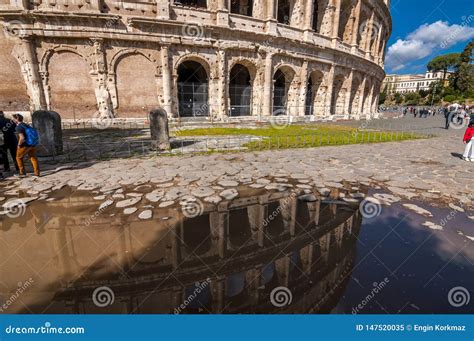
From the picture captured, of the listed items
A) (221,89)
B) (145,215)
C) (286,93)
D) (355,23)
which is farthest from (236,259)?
(355,23)

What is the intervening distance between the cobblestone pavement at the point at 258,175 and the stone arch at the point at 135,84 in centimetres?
1099

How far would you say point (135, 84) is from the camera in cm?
1683

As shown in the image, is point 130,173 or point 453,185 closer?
point 453,185

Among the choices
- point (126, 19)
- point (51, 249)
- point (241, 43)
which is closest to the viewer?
point (51, 249)

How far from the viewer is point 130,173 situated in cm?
609

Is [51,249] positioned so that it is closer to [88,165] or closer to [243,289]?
[243,289]

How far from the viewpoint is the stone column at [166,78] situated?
16.6m

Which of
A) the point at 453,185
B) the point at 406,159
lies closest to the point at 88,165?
the point at 453,185

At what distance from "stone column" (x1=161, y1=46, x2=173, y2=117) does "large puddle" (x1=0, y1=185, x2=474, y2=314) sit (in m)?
14.0

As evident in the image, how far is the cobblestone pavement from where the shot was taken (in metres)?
4.91

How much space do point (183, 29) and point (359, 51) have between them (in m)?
19.7

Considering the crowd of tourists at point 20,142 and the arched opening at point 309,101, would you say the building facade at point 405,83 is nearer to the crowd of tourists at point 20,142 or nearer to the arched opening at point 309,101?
the arched opening at point 309,101

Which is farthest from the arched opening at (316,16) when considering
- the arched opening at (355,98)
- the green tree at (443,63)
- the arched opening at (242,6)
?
the green tree at (443,63)

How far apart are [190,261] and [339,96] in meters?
28.1
